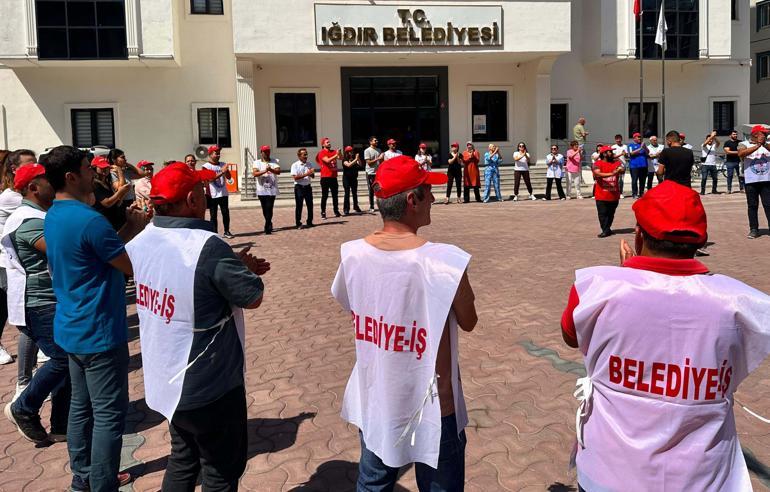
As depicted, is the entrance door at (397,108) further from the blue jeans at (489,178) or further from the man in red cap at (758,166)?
the man in red cap at (758,166)

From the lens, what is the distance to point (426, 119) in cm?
2627

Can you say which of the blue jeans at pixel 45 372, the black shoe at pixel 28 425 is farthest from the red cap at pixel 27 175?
the black shoe at pixel 28 425

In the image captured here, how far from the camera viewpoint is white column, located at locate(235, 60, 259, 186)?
74.6 feet

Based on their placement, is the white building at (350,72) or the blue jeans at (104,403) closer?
the blue jeans at (104,403)

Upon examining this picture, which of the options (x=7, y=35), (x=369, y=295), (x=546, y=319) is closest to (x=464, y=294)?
(x=369, y=295)

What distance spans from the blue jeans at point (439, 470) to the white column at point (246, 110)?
20.8m

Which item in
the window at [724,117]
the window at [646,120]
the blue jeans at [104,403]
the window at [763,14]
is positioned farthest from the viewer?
the window at [763,14]

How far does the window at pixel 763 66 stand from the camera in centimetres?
3588

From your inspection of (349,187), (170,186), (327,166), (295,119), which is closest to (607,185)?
(327,166)

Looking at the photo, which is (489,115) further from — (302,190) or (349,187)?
(302,190)

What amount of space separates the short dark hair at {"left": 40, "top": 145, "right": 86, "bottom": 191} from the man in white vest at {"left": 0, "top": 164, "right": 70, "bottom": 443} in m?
0.63

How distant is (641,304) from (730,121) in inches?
1173

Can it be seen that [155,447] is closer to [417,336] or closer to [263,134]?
[417,336]

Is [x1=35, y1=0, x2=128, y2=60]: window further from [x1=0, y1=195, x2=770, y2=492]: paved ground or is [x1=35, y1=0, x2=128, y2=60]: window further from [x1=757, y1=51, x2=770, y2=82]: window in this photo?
[x1=757, y1=51, x2=770, y2=82]: window
